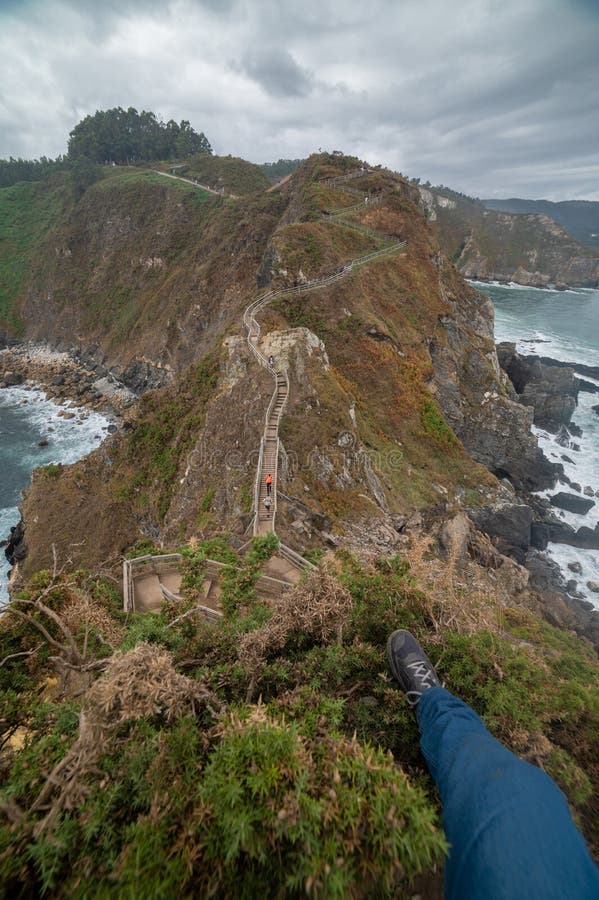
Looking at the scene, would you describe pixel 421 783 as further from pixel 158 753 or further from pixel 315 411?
pixel 315 411

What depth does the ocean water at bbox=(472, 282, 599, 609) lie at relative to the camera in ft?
111

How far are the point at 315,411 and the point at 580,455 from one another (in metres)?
39.0

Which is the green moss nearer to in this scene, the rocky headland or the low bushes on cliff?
the low bushes on cliff

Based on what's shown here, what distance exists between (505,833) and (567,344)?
9316cm

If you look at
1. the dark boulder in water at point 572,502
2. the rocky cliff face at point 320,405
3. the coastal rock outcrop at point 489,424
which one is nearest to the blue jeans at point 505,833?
the rocky cliff face at point 320,405

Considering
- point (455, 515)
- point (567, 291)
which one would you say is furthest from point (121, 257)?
point (567, 291)

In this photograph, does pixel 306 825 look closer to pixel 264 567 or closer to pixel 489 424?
pixel 264 567

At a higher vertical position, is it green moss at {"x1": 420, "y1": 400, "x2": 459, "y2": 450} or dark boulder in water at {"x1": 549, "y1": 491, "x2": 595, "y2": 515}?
green moss at {"x1": 420, "y1": 400, "x2": 459, "y2": 450}

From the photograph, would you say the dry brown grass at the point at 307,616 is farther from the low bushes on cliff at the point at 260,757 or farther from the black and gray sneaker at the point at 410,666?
the black and gray sneaker at the point at 410,666

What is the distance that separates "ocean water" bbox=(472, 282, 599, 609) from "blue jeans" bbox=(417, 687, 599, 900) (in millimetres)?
32703

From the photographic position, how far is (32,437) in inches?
1972

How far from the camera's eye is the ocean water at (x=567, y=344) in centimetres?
3384

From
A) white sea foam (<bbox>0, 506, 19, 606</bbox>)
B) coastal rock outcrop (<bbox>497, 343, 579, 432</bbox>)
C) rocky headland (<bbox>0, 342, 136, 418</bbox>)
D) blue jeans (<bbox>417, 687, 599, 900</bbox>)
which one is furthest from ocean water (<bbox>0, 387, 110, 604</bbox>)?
coastal rock outcrop (<bbox>497, 343, 579, 432</bbox>)

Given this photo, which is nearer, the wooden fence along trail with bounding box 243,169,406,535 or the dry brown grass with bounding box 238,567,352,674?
the dry brown grass with bounding box 238,567,352,674
